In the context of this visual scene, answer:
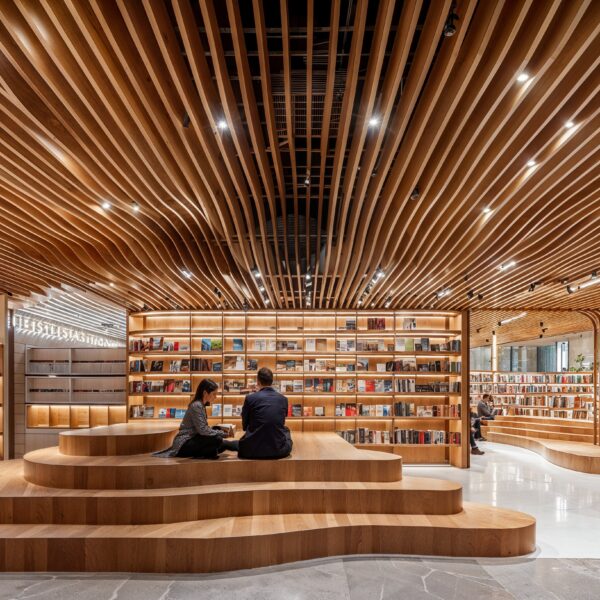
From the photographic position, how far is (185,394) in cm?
1158

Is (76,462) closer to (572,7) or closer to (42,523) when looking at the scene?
(42,523)

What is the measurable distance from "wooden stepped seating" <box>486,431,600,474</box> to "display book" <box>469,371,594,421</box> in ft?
6.41

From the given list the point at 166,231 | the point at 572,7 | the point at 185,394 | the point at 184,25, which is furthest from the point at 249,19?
the point at 185,394

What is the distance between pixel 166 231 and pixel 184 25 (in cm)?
379

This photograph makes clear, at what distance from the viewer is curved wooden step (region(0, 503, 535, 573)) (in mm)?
4875

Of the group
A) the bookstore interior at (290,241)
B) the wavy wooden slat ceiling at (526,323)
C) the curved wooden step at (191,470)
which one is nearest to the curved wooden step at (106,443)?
the bookstore interior at (290,241)

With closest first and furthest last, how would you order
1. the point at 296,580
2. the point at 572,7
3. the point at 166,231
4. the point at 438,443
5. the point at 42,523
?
1. the point at 572,7
2. the point at 296,580
3. the point at 42,523
4. the point at 166,231
5. the point at 438,443

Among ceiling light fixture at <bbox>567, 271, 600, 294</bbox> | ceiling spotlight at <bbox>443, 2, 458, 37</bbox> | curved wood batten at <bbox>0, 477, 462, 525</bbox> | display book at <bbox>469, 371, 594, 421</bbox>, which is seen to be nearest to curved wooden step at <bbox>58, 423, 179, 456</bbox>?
curved wood batten at <bbox>0, 477, 462, 525</bbox>

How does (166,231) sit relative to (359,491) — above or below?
above

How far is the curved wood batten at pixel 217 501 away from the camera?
5.33 metres

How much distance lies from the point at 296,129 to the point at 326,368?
7608 millimetres

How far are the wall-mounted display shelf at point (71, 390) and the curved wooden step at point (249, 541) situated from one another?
284 inches

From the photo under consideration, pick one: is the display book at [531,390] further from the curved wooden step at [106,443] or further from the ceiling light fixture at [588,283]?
the curved wooden step at [106,443]

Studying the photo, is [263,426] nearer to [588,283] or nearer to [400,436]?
[588,283]
